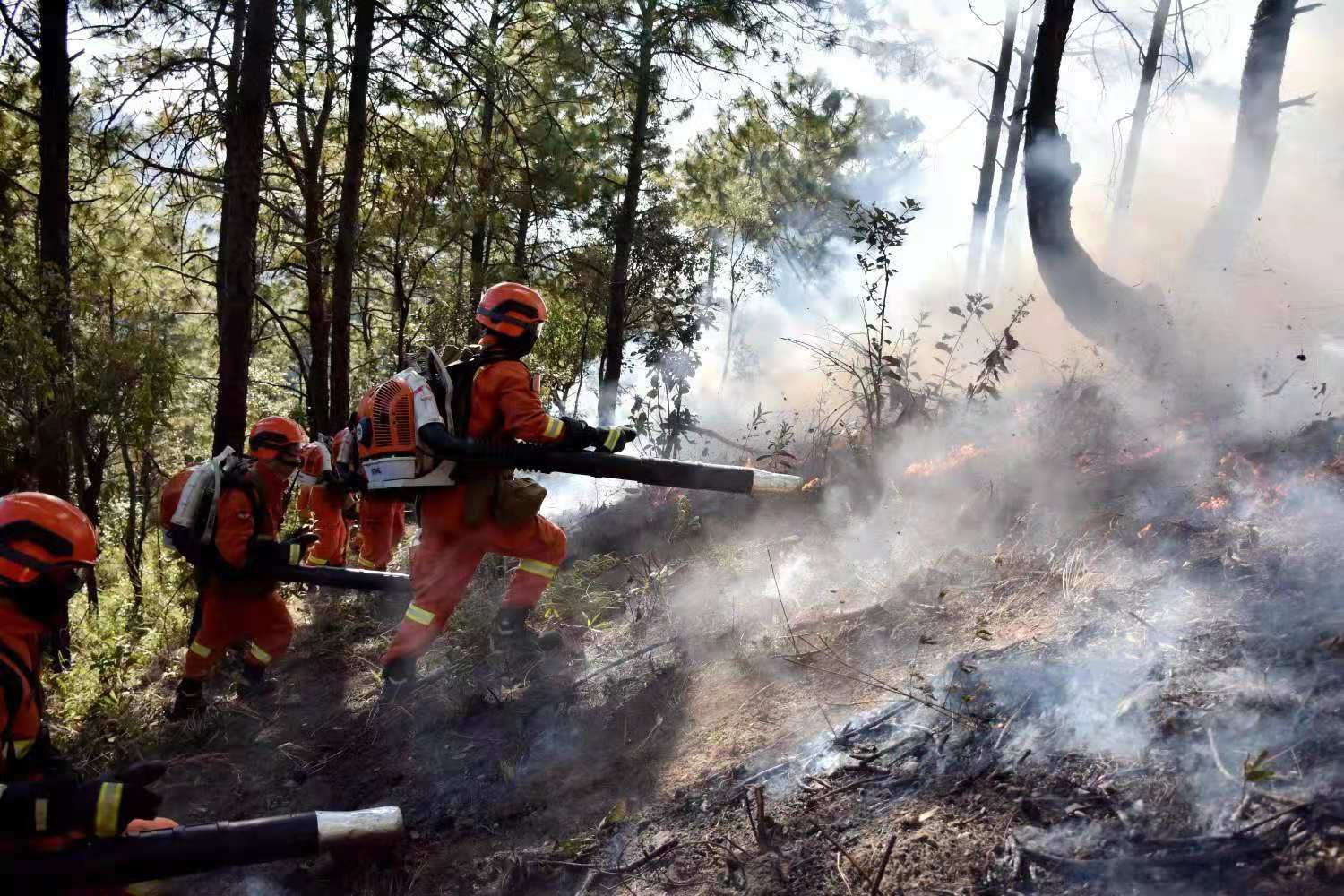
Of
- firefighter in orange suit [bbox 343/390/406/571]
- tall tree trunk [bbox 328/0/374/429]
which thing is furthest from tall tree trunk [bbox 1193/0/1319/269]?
firefighter in orange suit [bbox 343/390/406/571]

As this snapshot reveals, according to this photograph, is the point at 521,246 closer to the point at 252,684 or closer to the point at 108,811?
the point at 252,684

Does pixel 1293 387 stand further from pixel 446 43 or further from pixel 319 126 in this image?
pixel 319 126

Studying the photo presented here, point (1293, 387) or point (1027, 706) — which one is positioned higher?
point (1293, 387)

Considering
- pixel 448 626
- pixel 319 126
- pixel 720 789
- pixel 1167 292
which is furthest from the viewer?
pixel 319 126

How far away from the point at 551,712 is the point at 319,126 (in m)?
9.29

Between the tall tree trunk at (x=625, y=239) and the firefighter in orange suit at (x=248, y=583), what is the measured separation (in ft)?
21.0

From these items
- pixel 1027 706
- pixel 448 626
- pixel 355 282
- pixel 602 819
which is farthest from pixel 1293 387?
pixel 355 282

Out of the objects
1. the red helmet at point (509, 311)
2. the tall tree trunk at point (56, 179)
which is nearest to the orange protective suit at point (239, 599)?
the red helmet at point (509, 311)

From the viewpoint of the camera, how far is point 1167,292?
8.77 m

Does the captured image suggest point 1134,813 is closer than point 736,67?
Yes

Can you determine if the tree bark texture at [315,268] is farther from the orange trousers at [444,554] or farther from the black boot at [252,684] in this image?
the orange trousers at [444,554]

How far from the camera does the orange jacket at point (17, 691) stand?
315 centimetres

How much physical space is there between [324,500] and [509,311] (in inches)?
144

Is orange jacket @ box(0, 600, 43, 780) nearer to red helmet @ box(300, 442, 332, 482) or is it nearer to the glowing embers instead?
red helmet @ box(300, 442, 332, 482)
